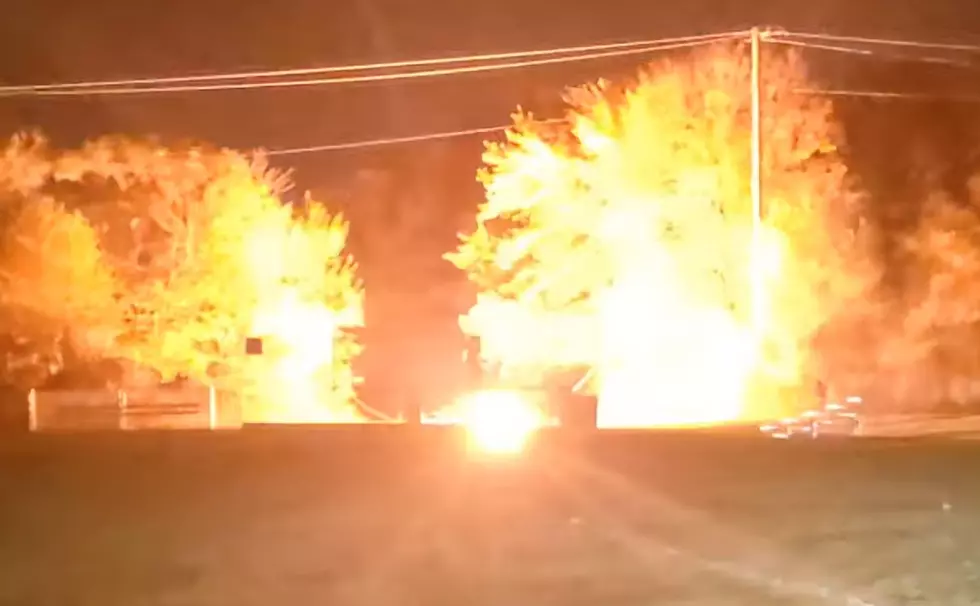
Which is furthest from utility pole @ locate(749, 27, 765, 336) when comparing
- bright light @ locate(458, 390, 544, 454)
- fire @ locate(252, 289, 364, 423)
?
fire @ locate(252, 289, 364, 423)

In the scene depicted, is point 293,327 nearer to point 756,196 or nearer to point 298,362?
point 298,362

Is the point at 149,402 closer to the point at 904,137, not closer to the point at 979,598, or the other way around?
the point at 904,137

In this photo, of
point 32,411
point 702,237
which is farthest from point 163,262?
point 702,237

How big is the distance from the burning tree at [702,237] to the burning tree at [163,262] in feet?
24.2

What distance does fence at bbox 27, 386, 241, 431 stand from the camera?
25.4m

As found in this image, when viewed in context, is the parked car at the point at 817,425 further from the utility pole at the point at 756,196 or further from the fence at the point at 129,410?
the fence at the point at 129,410

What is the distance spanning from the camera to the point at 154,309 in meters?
32.2

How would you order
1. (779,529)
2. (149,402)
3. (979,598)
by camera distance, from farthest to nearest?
1. (149,402)
2. (779,529)
3. (979,598)

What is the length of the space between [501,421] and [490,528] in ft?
32.0

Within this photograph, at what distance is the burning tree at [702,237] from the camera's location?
28.0 m

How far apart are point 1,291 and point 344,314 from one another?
8.07 meters

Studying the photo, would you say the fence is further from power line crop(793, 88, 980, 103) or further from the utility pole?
power line crop(793, 88, 980, 103)

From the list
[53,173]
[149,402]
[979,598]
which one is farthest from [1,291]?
[979,598]

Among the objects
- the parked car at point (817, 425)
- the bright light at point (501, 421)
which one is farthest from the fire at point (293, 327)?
the parked car at point (817, 425)
